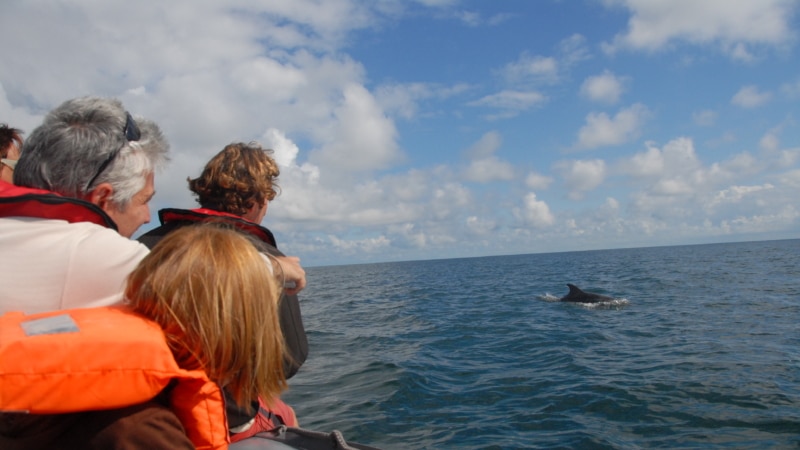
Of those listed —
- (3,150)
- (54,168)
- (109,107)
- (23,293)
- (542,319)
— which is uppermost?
(3,150)

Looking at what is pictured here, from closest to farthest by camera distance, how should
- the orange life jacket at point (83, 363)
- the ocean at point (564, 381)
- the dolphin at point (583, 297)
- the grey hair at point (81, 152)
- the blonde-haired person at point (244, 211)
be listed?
the orange life jacket at point (83, 363), the grey hair at point (81, 152), the blonde-haired person at point (244, 211), the ocean at point (564, 381), the dolphin at point (583, 297)

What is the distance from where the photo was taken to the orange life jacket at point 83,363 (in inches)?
63.4

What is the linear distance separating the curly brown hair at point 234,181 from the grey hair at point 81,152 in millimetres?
1032

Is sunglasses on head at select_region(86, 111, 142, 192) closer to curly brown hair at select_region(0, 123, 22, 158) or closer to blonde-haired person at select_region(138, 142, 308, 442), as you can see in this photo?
blonde-haired person at select_region(138, 142, 308, 442)

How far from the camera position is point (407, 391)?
33.1 ft

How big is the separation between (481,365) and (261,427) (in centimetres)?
898

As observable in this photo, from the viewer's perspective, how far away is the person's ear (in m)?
2.38

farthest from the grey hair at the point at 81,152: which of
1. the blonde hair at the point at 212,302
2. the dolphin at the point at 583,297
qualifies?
the dolphin at the point at 583,297

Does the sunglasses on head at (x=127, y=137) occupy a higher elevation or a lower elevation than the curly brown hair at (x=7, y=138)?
lower

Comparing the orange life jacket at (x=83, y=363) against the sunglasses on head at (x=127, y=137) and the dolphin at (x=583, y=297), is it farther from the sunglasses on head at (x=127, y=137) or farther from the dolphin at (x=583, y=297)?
the dolphin at (x=583, y=297)

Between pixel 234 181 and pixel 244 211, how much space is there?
9.1 inches

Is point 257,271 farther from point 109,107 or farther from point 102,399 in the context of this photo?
point 109,107

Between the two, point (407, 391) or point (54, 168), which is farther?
point (407, 391)

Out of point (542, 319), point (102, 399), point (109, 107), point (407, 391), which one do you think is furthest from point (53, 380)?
point (542, 319)
